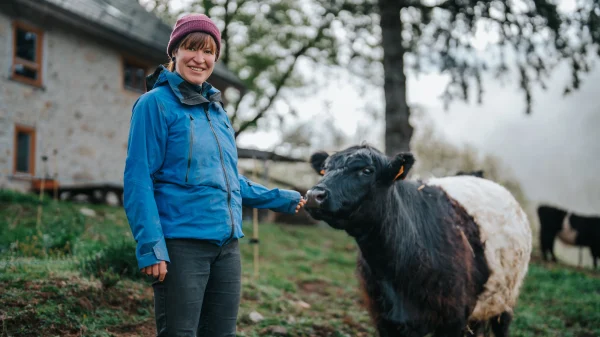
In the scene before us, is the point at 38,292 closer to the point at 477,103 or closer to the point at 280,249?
the point at 280,249

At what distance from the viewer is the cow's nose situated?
3369 mm

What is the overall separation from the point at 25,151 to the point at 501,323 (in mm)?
12249

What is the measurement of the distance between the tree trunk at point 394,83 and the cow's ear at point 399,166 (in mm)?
5548

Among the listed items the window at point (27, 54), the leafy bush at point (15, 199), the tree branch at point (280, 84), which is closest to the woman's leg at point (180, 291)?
the leafy bush at point (15, 199)

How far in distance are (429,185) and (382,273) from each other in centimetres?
122

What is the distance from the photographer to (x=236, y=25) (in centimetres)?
2155

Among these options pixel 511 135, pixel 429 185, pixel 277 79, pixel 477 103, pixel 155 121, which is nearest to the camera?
pixel 155 121

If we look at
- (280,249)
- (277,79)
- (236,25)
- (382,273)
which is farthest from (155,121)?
(277,79)

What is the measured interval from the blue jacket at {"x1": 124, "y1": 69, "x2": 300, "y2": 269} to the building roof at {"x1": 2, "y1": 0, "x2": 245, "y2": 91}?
11.7 metres

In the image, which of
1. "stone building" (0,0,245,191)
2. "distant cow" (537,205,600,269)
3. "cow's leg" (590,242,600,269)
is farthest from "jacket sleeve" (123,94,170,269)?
"cow's leg" (590,242,600,269)

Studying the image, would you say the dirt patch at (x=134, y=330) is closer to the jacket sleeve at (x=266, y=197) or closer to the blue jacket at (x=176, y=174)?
the jacket sleeve at (x=266, y=197)

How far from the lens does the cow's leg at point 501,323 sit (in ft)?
17.5

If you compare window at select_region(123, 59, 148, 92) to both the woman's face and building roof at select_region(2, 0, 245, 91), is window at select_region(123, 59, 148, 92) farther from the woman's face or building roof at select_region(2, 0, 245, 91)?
the woman's face

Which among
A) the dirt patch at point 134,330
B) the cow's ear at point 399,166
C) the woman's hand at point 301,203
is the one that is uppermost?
the cow's ear at point 399,166
